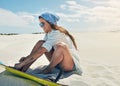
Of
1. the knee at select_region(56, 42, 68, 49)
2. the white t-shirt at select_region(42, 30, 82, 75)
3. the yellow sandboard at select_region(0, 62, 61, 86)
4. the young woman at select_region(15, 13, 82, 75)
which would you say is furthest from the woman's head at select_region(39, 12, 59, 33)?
the yellow sandboard at select_region(0, 62, 61, 86)

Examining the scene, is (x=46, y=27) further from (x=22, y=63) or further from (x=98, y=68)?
(x=98, y=68)

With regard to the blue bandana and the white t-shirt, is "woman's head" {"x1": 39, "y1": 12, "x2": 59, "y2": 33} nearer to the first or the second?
the blue bandana

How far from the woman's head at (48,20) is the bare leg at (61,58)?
37 cm

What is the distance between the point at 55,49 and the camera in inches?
190

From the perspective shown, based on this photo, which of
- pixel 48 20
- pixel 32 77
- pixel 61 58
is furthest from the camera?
pixel 48 20

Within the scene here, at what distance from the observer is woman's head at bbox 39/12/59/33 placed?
16.4 ft

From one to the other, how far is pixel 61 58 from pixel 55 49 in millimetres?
179

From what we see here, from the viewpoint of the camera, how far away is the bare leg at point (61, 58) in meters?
4.81

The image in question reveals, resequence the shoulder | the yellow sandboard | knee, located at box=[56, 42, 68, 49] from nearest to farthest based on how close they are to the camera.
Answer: the yellow sandboard
knee, located at box=[56, 42, 68, 49]
the shoulder

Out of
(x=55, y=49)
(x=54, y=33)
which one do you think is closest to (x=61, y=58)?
(x=55, y=49)

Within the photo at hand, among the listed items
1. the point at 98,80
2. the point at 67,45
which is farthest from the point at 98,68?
the point at 67,45

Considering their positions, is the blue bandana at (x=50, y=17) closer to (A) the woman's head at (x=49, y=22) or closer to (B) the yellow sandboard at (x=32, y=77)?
(A) the woman's head at (x=49, y=22)

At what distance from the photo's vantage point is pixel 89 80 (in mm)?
5230

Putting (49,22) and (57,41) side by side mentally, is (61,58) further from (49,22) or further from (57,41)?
(49,22)
